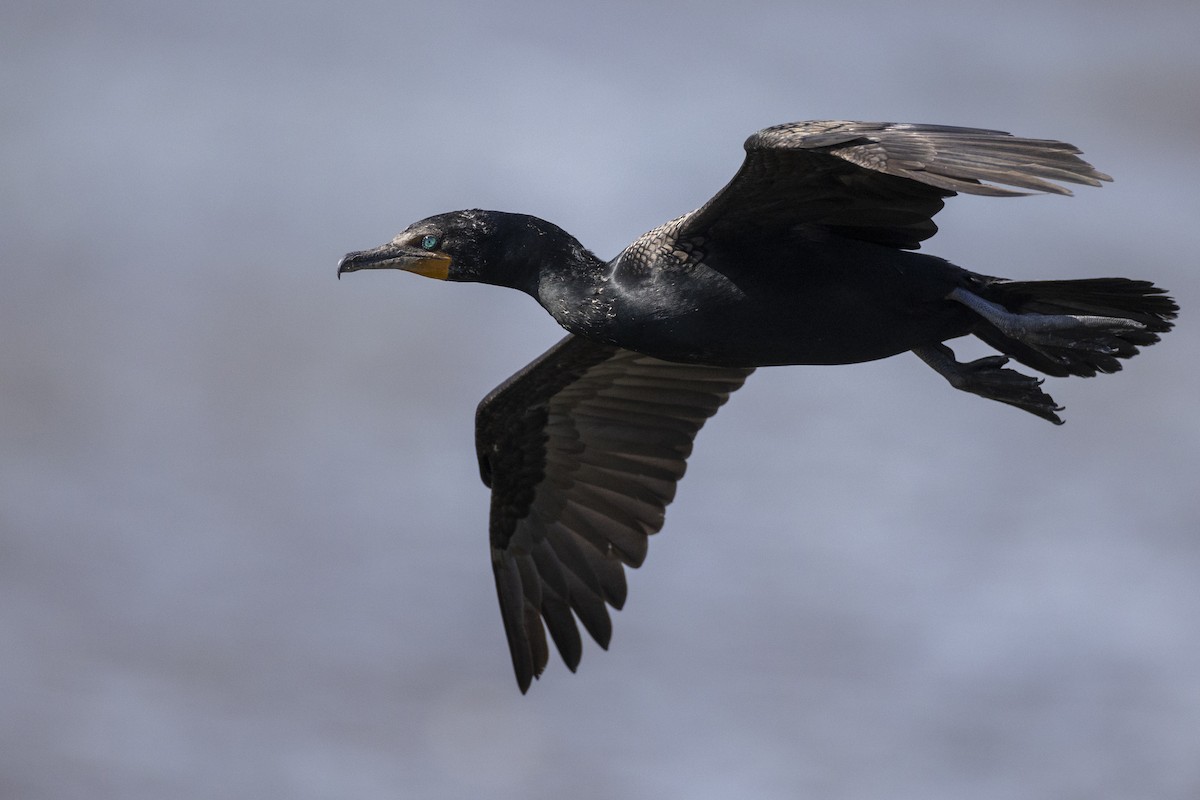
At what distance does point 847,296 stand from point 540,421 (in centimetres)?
297

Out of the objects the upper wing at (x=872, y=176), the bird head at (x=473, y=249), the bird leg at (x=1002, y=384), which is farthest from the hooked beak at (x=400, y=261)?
the bird leg at (x=1002, y=384)

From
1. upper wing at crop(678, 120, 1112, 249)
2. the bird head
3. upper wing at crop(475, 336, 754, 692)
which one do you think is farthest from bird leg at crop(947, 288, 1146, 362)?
upper wing at crop(475, 336, 754, 692)

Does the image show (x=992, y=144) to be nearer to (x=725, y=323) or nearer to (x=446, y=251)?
(x=725, y=323)

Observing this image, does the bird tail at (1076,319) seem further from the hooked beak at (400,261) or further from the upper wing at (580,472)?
the upper wing at (580,472)

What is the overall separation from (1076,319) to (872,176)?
3.21 feet

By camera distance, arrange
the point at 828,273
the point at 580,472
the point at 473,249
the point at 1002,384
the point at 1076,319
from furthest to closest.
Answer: the point at 580,472
the point at 473,249
the point at 1002,384
the point at 828,273
the point at 1076,319

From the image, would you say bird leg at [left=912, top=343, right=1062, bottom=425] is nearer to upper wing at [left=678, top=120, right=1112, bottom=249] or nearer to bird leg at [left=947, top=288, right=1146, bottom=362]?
bird leg at [left=947, top=288, right=1146, bottom=362]

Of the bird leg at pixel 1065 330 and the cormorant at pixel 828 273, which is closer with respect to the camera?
the cormorant at pixel 828 273

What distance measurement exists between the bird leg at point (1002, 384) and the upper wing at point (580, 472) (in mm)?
2124

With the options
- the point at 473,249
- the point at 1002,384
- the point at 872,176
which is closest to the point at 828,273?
the point at 872,176

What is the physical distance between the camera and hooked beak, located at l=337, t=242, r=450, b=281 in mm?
8047

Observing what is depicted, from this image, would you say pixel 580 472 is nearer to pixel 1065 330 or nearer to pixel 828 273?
pixel 828 273

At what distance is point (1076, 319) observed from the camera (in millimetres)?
7203

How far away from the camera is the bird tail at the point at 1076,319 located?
723 cm
